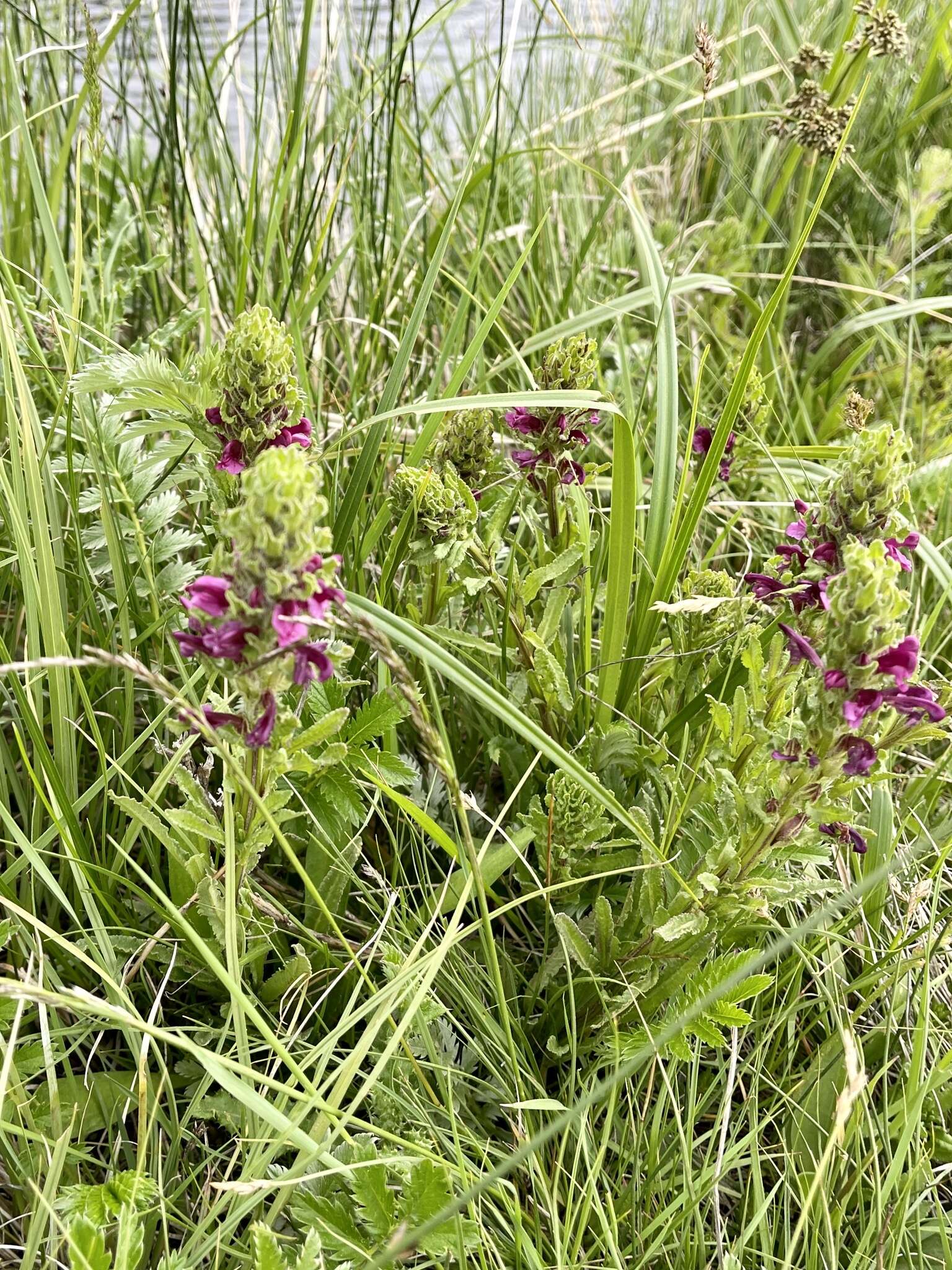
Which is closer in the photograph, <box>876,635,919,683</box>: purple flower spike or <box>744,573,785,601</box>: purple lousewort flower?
<box>876,635,919,683</box>: purple flower spike

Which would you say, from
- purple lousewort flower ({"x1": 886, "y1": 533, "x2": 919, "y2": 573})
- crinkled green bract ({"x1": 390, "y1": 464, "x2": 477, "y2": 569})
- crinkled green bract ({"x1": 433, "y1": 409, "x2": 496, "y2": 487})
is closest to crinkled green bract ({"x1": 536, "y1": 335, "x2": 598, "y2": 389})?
crinkled green bract ({"x1": 433, "y1": 409, "x2": 496, "y2": 487})

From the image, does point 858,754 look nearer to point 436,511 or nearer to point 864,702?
point 864,702

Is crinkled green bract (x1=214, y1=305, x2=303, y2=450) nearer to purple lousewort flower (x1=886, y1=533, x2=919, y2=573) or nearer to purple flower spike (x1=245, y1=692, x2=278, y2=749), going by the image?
purple flower spike (x1=245, y1=692, x2=278, y2=749)

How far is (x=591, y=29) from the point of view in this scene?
496cm

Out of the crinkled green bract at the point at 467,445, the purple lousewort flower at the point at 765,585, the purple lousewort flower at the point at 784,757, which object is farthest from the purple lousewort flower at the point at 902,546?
the crinkled green bract at the point at 467,445

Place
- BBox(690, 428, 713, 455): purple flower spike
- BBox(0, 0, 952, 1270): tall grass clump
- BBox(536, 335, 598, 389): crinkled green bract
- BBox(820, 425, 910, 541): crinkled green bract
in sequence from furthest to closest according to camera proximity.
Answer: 1. BBox(690, 428, 713, 455): purple flower spike
2. BBox(536, 335, 598, 389): crinkled green bract
3. BBox(820, 425, 910, 541): crinkled green bract
4. BBox(0, 0, 952, 1270): tall grass clump

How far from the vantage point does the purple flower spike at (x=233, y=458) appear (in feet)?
4.67

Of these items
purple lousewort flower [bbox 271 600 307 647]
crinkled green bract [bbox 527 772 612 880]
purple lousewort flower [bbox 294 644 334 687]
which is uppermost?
purple lousewort flower [bbox 271 600 307 647]

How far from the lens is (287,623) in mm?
1069

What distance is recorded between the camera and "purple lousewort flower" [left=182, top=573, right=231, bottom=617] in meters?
1.10

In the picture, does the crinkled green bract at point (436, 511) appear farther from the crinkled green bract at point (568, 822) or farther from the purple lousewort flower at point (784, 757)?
the purple lousewort flower at point (784, 757)

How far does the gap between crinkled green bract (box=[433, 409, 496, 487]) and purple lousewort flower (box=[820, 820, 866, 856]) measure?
2.89ft

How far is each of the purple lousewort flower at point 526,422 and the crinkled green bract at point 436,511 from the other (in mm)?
171

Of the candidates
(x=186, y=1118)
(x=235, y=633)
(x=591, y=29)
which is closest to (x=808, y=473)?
(x=235, y=633)
